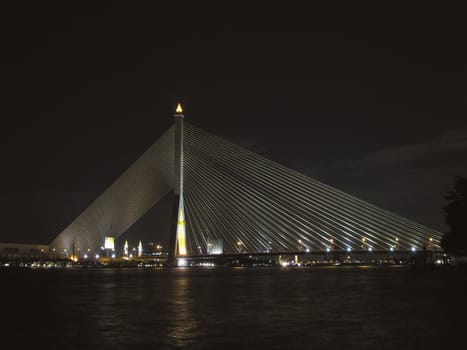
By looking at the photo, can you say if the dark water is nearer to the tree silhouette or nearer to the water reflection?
the water reflection

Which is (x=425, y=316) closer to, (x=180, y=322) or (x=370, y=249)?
(x=180, y=322)

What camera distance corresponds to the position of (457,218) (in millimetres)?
41562

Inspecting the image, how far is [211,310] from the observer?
16.4 m

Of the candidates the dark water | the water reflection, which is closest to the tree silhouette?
the dark water

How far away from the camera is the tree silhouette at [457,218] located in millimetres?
40875

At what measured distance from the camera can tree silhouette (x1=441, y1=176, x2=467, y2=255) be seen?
40.9 m

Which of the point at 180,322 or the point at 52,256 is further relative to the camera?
the point at 52,256

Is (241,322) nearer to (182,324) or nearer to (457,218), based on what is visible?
(182,324)

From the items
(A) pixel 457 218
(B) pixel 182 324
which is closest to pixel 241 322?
(B) pixel 182 324

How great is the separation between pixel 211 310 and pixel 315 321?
376cm

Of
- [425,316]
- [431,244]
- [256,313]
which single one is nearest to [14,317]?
[256,313]

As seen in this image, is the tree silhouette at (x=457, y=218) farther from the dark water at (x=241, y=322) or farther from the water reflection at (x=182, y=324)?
the water reflection at (x=182, y=324)

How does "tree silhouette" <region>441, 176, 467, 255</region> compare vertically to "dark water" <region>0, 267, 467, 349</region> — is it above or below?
above

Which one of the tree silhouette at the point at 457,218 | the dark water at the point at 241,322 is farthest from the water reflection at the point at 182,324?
the tree silhouette at the point at 457,218
